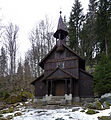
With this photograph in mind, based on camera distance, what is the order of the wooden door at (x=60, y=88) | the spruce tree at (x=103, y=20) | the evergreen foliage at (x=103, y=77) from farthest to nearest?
the spruce tree at (x=103, y=20) < the wooden door at (x=60, y=88) < the evergreen foliage at (x=103, y=77)

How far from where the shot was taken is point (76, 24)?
31.5 m

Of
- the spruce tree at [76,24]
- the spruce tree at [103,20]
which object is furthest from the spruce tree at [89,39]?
the spruce tree at [103,20]

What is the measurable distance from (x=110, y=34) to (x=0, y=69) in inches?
989

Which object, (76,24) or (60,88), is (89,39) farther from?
(60,88)

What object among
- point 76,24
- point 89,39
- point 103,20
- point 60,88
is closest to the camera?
point 60,88

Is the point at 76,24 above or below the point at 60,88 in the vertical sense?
above

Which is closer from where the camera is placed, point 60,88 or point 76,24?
point 60,88

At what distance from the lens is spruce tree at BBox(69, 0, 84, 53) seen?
2994 cm

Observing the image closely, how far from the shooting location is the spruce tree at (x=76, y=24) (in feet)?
98.2

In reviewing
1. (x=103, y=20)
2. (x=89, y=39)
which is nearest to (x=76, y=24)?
(x=89, y=39)

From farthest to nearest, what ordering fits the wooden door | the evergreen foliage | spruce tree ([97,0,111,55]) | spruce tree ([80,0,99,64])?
1. spruce tree ([80,0,99,64])
2. spruce tree ([97,0,111,55])
3. the wooden door
4. the evergreen foliage

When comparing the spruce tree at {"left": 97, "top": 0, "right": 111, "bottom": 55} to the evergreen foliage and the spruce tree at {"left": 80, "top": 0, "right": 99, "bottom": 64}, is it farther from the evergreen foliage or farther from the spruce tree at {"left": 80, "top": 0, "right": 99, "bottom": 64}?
the evergreen foliage

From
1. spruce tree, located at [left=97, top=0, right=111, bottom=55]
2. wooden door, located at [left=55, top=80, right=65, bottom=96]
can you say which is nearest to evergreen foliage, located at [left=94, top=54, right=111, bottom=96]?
wooden door, located at [left=55, top=80, right=65, bottom=96]

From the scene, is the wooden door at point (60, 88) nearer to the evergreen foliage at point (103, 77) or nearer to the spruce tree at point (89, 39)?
the evergreen foliage at point (103, 77)
